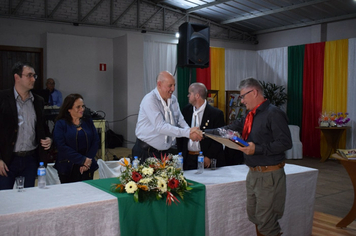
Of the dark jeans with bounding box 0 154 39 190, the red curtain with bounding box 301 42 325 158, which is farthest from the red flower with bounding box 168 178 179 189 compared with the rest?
the red curtain with bounding box 301 42 325 158

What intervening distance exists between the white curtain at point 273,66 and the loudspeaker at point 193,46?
5.51 metres

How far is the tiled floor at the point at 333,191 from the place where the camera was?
196 inches

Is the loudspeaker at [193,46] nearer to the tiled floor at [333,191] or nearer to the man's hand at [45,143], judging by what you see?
the tiled floor at [333,191]

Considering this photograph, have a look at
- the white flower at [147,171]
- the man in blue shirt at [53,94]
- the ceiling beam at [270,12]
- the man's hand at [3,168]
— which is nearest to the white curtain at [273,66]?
the ceiling beam at [270,12]

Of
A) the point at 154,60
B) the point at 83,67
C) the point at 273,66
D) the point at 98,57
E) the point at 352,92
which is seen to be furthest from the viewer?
the point at 273,66

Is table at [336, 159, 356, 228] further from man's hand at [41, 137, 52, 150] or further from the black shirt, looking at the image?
man's hand at [41, 137, 52, 150]

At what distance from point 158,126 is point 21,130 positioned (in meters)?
1.17

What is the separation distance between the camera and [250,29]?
1262 cm

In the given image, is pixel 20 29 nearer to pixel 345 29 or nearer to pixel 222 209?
pixel 222 209

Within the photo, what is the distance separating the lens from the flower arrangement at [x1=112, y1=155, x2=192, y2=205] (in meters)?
2.55

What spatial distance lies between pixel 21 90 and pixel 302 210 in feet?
9.33

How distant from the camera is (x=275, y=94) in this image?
35.9ft

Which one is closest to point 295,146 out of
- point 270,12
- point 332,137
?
point 332,137

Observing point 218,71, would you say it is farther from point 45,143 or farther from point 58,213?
point 58,213
